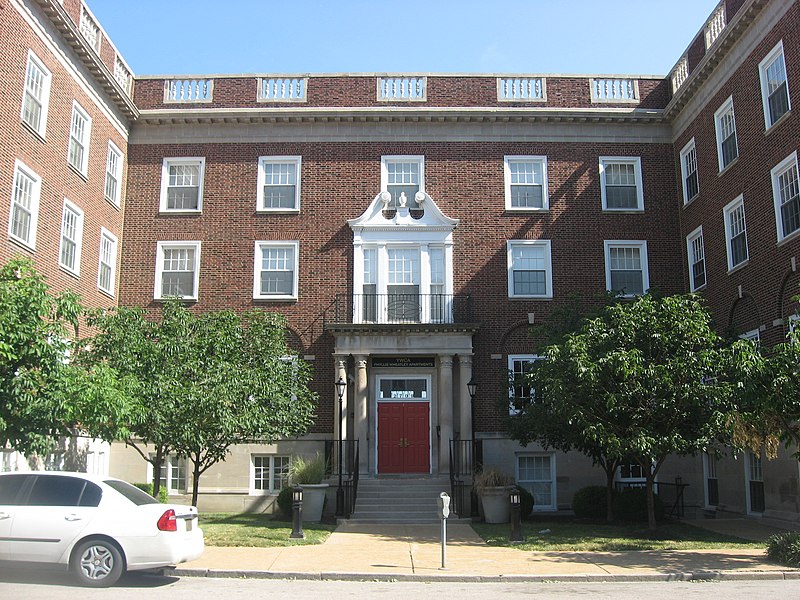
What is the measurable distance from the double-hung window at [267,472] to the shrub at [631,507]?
9.73 meters

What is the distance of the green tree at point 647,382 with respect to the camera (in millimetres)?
16250

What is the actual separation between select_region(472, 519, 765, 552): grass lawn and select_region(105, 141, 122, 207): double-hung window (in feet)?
49.3

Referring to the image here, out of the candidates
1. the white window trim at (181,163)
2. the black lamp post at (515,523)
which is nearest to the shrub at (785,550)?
the black lamp post at (515,523)

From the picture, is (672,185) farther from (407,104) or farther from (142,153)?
(142,153)

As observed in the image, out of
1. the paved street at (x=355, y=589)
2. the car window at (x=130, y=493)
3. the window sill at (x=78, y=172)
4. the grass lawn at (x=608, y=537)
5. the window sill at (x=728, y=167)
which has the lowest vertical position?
the paved street at (x=355, y=589)

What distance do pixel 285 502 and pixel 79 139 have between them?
1195 centimetres

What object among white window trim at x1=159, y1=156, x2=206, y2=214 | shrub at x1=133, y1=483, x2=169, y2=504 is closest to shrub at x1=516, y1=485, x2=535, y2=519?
shrub at x1=133, y1=483, x2=169, y2=504

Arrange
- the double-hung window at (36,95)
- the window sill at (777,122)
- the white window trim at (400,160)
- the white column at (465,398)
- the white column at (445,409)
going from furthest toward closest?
the white window trim at (400,160)
the white column at (465,398)
the white column at (445,409)
the double-hung window at (36,95)
the window sill at (777,122)

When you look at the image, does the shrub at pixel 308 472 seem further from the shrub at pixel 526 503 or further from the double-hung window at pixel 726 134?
the double-hung window at pixel 726 134

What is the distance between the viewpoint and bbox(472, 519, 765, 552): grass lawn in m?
16.1

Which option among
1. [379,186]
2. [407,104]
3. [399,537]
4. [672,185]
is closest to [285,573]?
[399,537]

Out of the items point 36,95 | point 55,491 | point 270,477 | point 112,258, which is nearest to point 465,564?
point 55,491

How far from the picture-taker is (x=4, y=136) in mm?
18812

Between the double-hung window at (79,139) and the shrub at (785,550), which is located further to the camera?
the double-hung window at (79,139)
